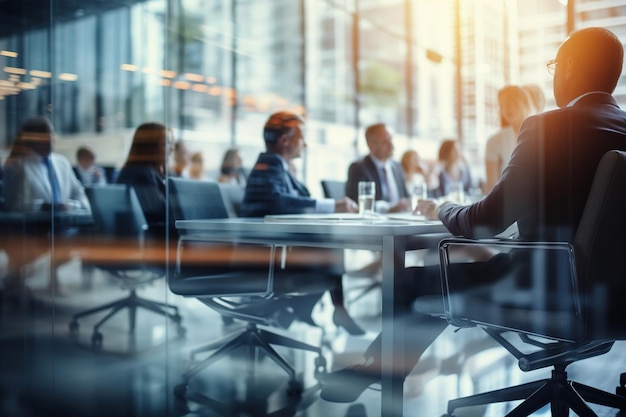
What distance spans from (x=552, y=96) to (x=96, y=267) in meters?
2.75

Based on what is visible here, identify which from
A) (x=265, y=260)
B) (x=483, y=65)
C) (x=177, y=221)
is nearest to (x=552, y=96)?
(x=265, y=260)

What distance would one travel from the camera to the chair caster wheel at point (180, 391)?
2561mm

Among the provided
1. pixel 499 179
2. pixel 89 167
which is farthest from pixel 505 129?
pixel 89 167

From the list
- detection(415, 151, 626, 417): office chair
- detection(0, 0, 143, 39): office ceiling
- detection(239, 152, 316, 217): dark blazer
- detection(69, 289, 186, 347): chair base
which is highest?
detection(0, 0, 143, 39): office ceiling

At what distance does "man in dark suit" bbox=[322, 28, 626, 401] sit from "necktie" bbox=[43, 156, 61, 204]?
2035 millimetres

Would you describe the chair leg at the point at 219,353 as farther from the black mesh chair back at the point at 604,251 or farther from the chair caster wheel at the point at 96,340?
the black mesh chair back at the point at 604,251

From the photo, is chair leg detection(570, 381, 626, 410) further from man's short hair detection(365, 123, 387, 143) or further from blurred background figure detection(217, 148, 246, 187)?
blurred background figure detection(217, 148, 246, 187)

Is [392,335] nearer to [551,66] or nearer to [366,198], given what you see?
[366,198]

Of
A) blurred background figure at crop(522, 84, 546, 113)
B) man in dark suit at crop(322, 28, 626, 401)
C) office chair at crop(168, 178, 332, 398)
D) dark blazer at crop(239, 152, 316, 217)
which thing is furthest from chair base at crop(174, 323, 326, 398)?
blurred background figure at crop(522, 84, 546, 113)

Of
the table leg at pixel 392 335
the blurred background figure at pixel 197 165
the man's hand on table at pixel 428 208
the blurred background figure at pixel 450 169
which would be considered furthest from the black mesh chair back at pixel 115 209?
the blurred background figure at pixel 197 165

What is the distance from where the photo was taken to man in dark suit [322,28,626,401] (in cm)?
168

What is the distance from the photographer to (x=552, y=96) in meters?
1.99

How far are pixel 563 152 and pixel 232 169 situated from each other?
486 centimetres

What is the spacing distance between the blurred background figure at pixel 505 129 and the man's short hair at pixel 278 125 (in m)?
1.09
